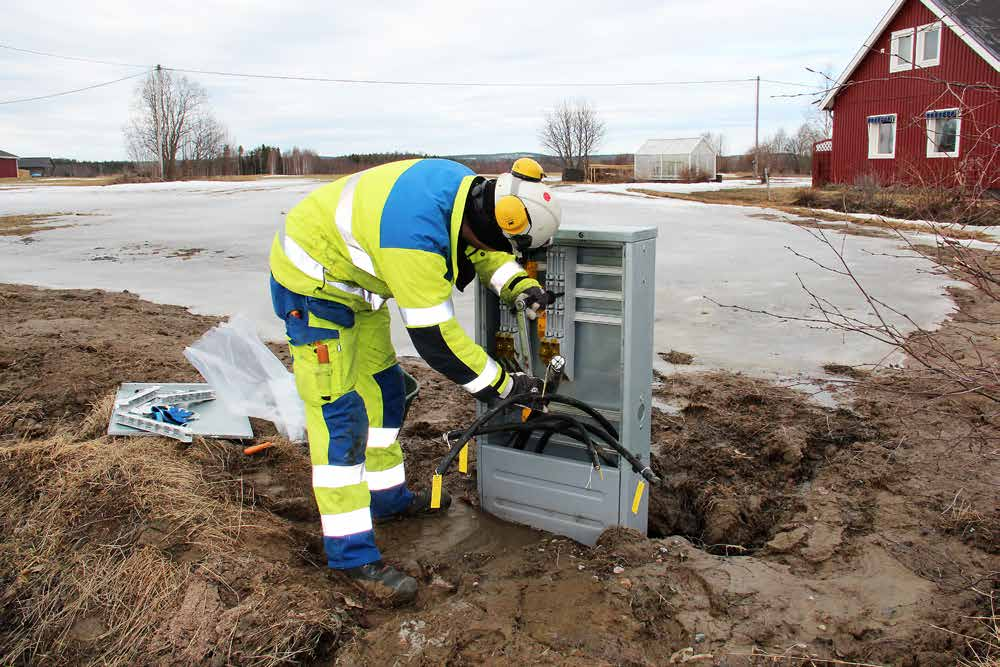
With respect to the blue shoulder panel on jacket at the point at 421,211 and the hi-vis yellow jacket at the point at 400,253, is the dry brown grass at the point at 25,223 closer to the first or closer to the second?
Result: the hi-vis yellow jacket at the point at 400,253

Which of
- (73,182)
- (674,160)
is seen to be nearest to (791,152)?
(674,160)

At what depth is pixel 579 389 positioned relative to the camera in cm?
373

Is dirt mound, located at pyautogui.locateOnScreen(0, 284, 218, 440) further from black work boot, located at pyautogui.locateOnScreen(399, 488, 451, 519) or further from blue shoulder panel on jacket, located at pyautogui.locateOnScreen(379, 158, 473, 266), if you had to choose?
blue shoulder panel on jacket, located at pyautogui.locateOnScreen(379, 158, 473, 266)

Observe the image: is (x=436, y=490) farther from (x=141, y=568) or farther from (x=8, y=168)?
(x=8, y=168)

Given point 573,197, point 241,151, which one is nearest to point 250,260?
point 573,197

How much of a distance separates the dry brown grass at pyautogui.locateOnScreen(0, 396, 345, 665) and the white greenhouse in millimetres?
37838

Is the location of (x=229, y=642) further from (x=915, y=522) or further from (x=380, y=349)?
(x=915, y=522)

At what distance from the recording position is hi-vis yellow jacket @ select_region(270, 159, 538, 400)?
2947 mm

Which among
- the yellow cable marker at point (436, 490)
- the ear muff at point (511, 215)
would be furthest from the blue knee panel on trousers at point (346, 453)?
the ear muff at point (511, 215)

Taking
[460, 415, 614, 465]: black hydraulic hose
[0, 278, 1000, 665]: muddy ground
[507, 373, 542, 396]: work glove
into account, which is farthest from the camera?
[460, 415, 614, 465]: black hydraulic hose

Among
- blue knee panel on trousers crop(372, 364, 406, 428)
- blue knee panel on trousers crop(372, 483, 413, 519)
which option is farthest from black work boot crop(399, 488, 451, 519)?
blue knee panel on trousers crop(372, 364, 406, 428)

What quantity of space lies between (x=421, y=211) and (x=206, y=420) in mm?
2251

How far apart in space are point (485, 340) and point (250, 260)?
8751 millimetres

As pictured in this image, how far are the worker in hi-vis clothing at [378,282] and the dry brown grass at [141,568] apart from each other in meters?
0.37
